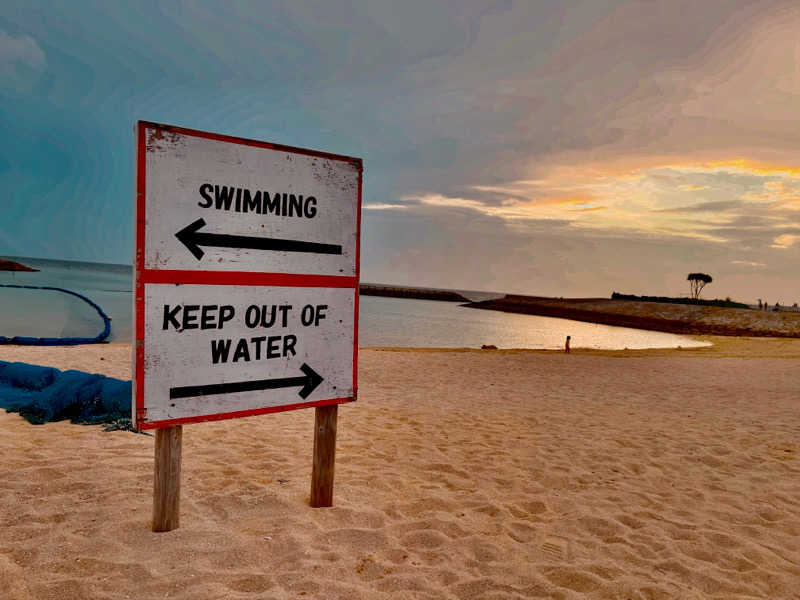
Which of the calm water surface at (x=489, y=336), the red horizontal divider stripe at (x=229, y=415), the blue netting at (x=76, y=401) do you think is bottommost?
the calm water surface at (x=489, y=336)

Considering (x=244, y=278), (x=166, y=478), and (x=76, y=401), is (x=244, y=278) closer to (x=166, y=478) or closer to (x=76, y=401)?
(x=166, y=478)

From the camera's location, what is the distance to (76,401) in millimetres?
5941

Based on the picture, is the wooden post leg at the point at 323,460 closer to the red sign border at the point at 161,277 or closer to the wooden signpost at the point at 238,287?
the wooden signpost at the point at 238,287

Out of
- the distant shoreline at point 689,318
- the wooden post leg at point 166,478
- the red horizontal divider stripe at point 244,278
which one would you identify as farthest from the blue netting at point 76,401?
the distant shoreline at point 689,318

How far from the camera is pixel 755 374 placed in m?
13.6

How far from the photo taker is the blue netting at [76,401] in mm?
5730

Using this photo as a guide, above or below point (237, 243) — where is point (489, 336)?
below

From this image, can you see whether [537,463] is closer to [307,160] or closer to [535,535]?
[535,535]

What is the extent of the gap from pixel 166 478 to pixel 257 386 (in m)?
0.78

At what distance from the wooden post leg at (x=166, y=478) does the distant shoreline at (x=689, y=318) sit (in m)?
48.1

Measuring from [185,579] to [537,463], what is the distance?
3564 mm

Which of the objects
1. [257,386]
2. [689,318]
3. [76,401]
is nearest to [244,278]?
[257,386]

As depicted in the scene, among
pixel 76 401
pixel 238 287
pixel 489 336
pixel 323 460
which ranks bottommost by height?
pixel 489 336

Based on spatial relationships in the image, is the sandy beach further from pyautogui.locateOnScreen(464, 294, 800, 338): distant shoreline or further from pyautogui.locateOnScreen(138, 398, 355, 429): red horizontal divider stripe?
pyautogui.locateOnScreen(464, 294, 800, 338): distant shoreline
